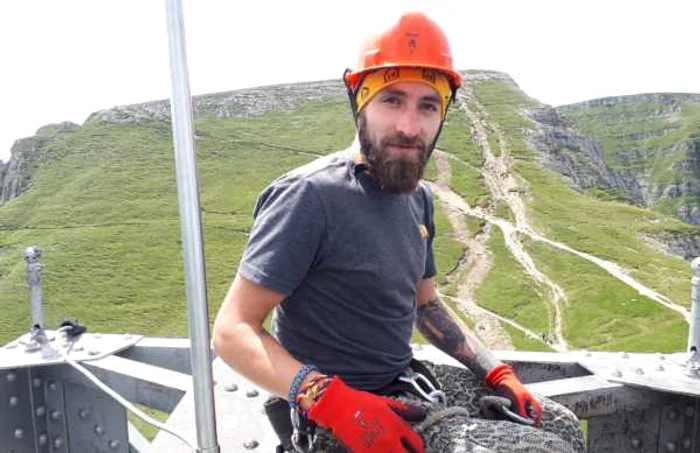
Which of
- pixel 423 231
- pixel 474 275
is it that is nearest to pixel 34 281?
pixel 423 231

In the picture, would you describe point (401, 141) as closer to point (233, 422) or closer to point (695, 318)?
point (233, 422)

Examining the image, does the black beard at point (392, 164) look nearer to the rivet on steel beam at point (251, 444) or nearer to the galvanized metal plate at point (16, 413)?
the rivet on steel beam at point (251, 444)

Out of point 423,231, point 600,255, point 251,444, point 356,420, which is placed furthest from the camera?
point 600,255

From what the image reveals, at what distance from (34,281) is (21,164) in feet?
191

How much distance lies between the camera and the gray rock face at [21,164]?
5222 centimetres

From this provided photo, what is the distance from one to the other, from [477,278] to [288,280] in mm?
28359

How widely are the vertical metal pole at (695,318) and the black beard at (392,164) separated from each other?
1.69 meters

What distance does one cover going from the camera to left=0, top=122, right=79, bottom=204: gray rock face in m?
52.2

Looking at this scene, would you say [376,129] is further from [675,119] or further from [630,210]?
[675,119]

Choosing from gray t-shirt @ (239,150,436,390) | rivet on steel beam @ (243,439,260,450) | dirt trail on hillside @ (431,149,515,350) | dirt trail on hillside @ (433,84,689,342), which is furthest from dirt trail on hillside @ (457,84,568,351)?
rivet on steel beam @ (243,439,260,450)

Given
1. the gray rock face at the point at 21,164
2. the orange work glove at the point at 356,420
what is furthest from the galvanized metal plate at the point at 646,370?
the gray rock face at the point at 21,164

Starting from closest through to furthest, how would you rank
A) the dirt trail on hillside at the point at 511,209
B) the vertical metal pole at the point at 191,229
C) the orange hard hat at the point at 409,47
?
the vertical metal pole at the point at 191,229, the orange hard hat at the point at 409,47, the dirt trail on hillside at the point at 511,209

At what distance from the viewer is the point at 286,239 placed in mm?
2508

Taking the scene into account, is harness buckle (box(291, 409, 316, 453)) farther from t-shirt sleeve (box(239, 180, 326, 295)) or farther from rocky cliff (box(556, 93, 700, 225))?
rocky cliff (box(556, 93, 700, 225))
